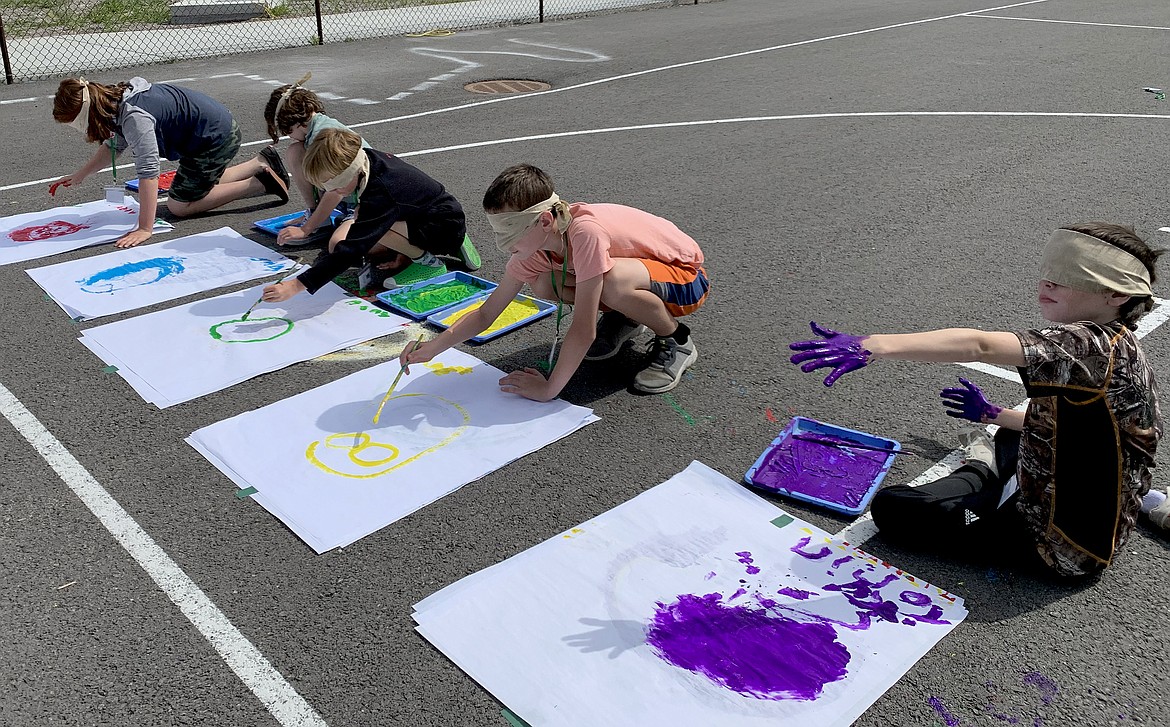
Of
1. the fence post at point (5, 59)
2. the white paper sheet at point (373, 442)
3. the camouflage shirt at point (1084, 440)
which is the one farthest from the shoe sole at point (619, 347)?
the fence post at point (5, 59)

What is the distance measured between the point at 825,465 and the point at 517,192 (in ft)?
4.54

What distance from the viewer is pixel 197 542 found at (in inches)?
105

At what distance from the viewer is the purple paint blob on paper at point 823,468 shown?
289 cm

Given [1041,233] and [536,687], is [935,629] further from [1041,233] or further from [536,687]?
[1041,233]

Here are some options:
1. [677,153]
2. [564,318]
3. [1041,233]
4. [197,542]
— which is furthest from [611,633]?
[677,153]

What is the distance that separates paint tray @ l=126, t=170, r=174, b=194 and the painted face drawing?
0.72 m

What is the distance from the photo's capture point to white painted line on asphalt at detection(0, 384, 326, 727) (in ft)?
7.00

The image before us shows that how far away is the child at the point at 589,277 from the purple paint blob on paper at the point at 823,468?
2.04ft

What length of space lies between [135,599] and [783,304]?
9.76 ft

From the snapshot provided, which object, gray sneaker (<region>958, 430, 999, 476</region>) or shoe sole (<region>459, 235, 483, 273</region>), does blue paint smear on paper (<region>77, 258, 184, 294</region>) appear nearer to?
shoe sole (<region>459, 235, 483, 273</region>)

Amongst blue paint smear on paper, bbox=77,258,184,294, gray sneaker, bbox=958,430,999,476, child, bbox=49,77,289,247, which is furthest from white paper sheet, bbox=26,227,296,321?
gray sneaker, bbox=958,430,999,476

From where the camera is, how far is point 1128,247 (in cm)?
222

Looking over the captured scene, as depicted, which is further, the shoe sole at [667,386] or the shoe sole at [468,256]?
the shoe sole at [468,256]

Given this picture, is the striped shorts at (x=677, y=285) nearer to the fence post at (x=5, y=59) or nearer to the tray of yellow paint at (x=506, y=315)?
the tray of yellow paint at (x=506, y=315)
